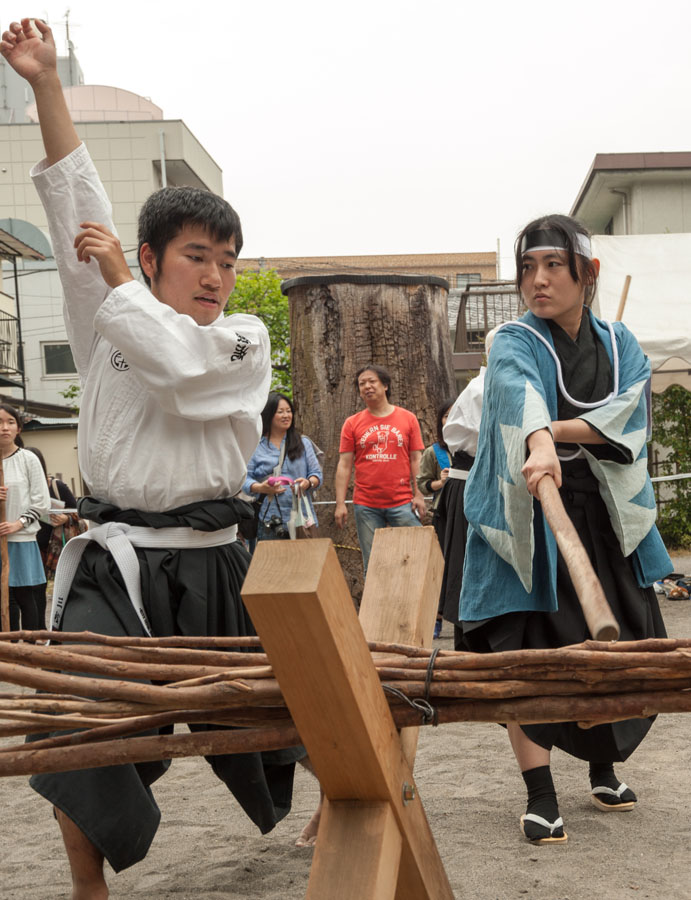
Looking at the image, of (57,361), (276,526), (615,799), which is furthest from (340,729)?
(57,361)

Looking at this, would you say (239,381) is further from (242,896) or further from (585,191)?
(585,191)

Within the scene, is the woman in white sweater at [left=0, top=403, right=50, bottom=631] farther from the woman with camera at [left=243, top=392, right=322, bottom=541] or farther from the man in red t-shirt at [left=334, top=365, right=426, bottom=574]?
the man in red t-shirt at [left=334, top=365, right=426, bottom=574]

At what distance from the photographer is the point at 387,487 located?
6.85m

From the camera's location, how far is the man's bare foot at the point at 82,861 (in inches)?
79.9

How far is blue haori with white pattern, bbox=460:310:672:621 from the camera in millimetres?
2645

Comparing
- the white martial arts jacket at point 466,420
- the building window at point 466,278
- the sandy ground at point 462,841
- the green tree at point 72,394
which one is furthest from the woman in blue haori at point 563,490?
the building window at point 466,278

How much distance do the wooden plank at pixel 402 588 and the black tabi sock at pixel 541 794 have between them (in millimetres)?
1282

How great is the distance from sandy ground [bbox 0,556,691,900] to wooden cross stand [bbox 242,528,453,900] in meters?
1.18

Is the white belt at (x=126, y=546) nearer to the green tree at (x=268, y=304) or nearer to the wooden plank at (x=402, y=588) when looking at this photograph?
the wooden plank at (x=402, y=588)

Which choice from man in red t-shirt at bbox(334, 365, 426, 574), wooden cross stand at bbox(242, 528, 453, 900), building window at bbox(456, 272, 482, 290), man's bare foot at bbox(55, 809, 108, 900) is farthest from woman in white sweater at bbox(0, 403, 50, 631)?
building window at bbox(456, 272, 482, 290)

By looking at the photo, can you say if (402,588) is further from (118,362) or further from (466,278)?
(466,278)

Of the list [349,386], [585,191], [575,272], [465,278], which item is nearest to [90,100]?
[465,278]

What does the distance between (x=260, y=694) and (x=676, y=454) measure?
1142 centimetres

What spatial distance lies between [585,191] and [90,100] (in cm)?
2751
